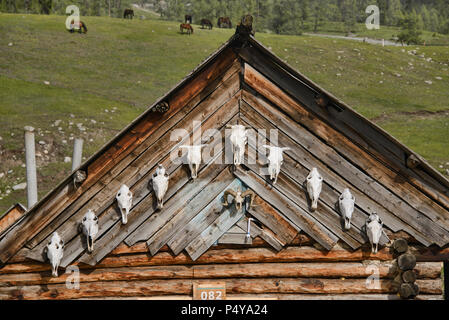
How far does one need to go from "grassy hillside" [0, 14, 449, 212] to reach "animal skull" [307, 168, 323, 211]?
55.0 feet

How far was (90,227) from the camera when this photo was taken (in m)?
6.22

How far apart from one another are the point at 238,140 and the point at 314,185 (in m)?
1.14

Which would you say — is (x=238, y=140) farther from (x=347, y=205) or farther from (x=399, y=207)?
(x=399, y=207)

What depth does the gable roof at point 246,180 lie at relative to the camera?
623 centimetres

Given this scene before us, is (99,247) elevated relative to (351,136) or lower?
lower

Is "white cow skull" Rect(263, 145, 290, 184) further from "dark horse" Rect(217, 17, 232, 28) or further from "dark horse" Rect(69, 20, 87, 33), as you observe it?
"dark horse" Rect(217, 17, 232, 28)

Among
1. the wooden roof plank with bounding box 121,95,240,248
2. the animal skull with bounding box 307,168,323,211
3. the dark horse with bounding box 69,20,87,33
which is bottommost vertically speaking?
the animal skull with bounding box 307,168,323,211

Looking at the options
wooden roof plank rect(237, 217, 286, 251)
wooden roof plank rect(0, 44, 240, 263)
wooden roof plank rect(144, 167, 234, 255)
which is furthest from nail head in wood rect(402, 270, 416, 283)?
wooden roof plank rect(0, 44, 240, 263)

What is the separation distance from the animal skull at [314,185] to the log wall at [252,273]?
51 cm

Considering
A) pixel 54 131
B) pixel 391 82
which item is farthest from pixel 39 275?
pixel 391 82

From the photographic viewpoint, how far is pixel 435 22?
411 ft

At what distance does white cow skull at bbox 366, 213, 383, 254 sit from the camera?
6.04m

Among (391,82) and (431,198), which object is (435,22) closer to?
(391,82)

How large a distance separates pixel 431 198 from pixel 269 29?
112068 mm
